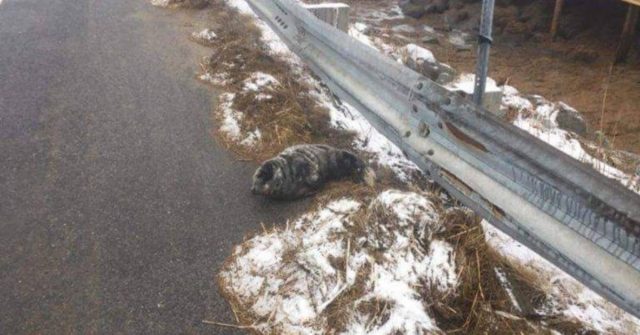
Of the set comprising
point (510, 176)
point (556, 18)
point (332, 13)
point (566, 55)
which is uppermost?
point (332, 13)

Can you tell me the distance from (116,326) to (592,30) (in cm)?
1178

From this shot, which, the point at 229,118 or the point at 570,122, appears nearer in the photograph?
the point at 229,118

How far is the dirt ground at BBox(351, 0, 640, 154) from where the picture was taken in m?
8.13

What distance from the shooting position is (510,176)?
7.78ft

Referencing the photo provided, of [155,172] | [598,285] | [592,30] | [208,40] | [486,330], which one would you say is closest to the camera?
[598,285]

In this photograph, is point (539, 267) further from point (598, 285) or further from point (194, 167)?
point (194, 167)

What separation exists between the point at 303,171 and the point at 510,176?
1.33 meters

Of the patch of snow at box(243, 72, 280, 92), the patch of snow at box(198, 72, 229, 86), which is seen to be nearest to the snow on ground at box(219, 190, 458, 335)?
the patch of snow at box(243, 72, 280, 92)

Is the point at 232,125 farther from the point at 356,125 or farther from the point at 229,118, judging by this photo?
the point at 356,125

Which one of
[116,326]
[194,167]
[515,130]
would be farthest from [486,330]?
[194,167]

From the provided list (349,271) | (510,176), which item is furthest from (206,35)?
(510,176)

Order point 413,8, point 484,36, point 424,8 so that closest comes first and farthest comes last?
point 484,36, point 424,8, point 413,8

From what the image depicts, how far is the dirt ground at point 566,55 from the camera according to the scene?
8133 millimetres

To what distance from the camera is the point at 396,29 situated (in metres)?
12.1
